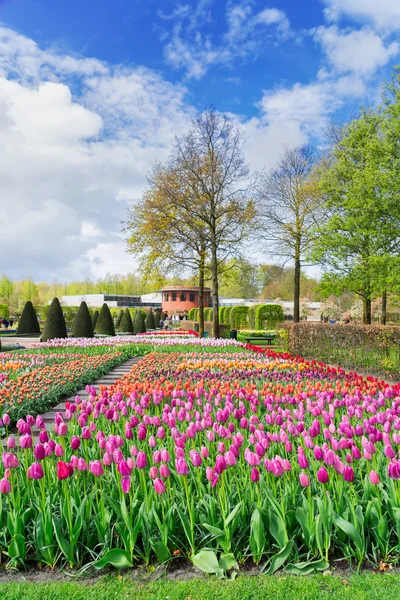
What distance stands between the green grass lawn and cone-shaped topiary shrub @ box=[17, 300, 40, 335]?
87.8 ft

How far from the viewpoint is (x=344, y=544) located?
2367 millimetres

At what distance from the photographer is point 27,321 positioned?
2747cm

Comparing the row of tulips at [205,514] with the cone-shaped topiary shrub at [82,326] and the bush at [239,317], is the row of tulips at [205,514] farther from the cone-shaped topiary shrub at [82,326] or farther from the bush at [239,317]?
the bush at [239,317]

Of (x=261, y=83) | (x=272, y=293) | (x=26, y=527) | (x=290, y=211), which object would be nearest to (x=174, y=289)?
(x=272, y=293)

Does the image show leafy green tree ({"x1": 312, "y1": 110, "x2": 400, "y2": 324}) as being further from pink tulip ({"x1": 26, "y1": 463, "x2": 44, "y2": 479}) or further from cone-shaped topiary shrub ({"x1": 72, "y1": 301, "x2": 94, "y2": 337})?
pink tulip ({"x1": 26, "y1": 463, "x2": 44, "y2": 479})

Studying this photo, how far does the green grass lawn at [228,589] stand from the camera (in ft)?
6.93

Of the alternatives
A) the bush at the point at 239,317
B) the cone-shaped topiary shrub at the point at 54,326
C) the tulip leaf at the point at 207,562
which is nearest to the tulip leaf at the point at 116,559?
the tulip leaf at the point at 207,562

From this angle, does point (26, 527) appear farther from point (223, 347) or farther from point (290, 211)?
point (290, 211)

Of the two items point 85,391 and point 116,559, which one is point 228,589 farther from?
point 85,391

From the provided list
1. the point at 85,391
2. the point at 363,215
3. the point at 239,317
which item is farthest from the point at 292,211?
the point at 85,391

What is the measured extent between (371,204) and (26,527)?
55.0 feet

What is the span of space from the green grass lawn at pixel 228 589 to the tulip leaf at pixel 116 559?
68mm

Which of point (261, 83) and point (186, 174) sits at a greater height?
point (186, 174)

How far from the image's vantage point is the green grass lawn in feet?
6.93
